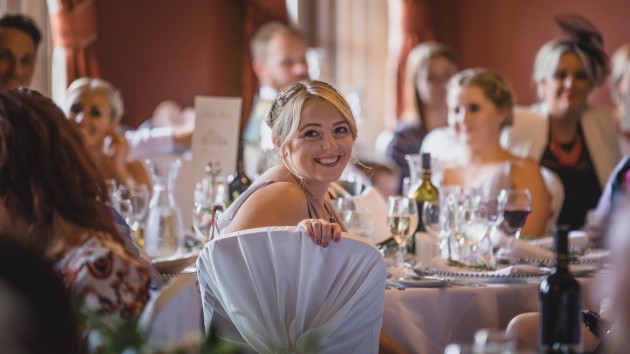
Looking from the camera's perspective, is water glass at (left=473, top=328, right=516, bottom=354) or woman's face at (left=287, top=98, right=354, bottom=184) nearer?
water glass at (left=473, top=328, right=516, bottom=354)

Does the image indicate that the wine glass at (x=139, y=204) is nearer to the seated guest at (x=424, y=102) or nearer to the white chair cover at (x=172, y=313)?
the white chair cover at (x=172, y=313)

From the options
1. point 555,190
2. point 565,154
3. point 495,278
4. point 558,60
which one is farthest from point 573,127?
point 495,278

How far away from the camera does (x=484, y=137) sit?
5.09m

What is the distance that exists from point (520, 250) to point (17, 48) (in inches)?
113

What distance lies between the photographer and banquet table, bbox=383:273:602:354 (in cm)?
292

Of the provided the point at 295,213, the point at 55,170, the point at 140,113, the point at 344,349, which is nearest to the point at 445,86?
the point at 140,113

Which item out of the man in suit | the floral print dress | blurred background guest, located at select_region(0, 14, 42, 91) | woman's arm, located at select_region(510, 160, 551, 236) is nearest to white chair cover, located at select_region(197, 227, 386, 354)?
the floral print dress

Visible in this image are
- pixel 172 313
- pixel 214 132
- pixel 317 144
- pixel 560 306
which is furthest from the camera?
pixel 214 132

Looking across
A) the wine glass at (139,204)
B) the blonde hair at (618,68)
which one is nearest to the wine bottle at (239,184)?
the wine glass at (139,204)

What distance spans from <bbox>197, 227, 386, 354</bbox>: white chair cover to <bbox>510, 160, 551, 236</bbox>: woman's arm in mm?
2565

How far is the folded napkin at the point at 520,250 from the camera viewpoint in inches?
136

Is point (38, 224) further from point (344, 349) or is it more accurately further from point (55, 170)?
point (344, 349)

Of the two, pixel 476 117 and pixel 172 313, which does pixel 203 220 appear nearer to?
pixel 476 117

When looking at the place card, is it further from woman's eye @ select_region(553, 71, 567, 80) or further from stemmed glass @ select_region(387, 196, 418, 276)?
woman's eye @ select_region(553, 71, 567, 80)
